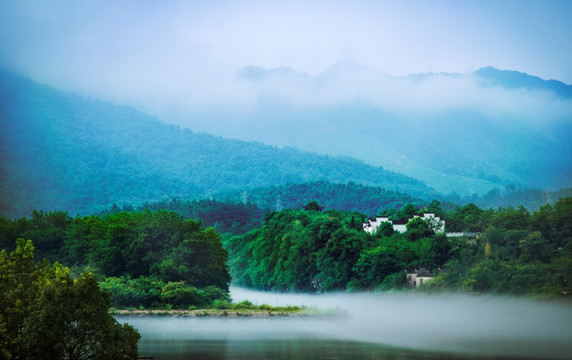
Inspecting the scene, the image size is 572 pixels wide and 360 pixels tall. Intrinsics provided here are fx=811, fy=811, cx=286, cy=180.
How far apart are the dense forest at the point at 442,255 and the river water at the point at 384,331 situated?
161 centimetres

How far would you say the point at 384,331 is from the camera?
51344mm

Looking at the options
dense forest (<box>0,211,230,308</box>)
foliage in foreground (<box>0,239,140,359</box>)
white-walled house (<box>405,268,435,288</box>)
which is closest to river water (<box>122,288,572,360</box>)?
white-walled house (<box>405,268,435,288</box>)

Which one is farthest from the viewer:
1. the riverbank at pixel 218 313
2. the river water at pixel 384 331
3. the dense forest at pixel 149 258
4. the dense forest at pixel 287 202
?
the dense forest at pixel 287 202

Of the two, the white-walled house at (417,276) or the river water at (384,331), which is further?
the white-walled house at (417,276)

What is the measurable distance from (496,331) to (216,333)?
1891 cm

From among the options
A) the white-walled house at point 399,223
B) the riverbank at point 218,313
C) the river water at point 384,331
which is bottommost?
the river water at point 384,331

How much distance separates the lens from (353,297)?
222 ft

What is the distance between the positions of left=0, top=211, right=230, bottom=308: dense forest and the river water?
3819 millimetres

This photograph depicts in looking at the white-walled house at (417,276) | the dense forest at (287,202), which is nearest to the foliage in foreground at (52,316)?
the white-walled house at (417,276)

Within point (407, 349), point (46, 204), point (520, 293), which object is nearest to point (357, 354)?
point (407, 349)

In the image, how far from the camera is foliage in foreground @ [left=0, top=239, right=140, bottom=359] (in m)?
26.4

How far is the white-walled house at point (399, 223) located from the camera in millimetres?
76875

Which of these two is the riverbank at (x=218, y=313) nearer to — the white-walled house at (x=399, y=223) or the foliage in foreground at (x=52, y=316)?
the white-walled house at (x=399, y=223)

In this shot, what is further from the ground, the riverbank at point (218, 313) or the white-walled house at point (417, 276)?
the white-walled house at point (417, 276)
